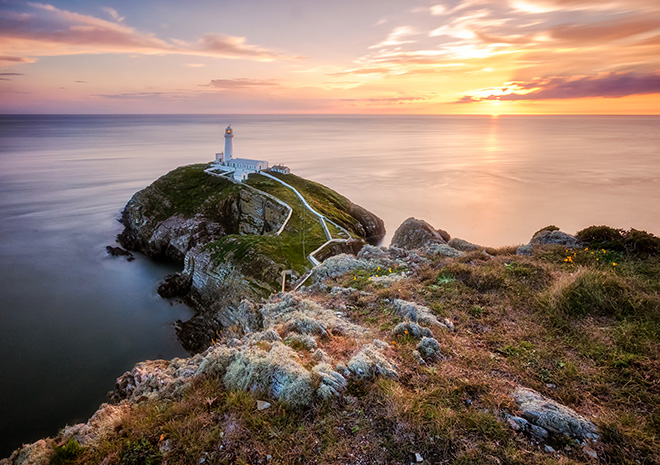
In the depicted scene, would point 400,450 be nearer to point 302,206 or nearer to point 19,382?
point 19,382

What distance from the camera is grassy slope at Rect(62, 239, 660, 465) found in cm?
553

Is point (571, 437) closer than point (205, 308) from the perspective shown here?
Yes

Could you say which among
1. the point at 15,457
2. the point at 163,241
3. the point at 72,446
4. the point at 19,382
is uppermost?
the point at 72,446

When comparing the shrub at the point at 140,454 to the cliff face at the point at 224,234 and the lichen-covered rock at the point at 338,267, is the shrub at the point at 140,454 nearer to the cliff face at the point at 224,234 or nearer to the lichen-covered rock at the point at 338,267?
the lichen-covered rock at the point at 338,267

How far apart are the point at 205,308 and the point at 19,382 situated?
14.0 m

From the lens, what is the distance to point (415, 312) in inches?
389

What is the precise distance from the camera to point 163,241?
46.2 m

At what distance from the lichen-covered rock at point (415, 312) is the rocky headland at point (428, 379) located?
52 millimetres

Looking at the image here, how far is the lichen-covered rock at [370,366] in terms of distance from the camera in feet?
23.5

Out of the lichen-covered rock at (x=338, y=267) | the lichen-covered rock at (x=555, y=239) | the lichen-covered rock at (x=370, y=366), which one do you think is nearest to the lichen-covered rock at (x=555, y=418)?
the lichen-covered rock at (x=370, y=366)

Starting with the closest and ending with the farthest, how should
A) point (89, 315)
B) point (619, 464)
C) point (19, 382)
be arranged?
point (619, 464), point (19, 382), point (89, 315)

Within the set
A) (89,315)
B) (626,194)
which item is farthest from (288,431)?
(626,194)

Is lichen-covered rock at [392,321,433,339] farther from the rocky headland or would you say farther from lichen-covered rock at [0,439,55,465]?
lichen-covered rock at [0,439,55,465]

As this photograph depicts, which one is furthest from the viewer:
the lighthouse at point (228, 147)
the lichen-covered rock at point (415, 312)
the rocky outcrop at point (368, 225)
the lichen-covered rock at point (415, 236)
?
the lighthouse at point (228, 147)
